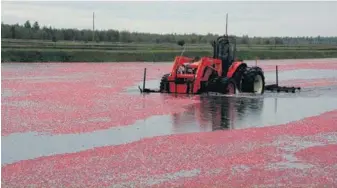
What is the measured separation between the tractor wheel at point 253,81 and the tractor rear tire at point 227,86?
1229 millimetres

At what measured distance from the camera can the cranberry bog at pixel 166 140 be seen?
10.0m

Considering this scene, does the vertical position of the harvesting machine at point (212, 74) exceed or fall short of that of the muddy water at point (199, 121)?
it exceeds it

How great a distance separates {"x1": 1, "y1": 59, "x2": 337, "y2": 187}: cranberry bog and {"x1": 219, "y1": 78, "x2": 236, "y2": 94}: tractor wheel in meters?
0.53

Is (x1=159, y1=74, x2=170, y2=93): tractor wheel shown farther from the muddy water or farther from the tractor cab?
the tractor cab

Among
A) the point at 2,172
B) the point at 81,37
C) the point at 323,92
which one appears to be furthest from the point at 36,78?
the point at 81,37

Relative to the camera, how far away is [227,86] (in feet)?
79.5

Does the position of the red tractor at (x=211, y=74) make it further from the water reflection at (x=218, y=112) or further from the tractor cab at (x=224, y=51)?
the water reflection at (x=218, y=112)

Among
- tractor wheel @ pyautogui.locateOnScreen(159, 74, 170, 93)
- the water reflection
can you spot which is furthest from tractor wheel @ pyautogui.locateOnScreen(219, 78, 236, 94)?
tractor wheel @ pyautogui.locateOnScreen(159, 74, 170, 93)

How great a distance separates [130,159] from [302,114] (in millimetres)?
9139

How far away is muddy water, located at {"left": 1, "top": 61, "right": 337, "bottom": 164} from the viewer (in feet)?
41.4

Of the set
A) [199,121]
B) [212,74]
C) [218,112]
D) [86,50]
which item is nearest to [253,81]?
[212,74]

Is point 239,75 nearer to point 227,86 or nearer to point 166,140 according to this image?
point 227,86

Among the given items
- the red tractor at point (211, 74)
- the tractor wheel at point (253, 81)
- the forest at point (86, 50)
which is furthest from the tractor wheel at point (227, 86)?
the forest at point (86, 50)

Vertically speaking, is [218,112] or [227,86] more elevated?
[227,86]
